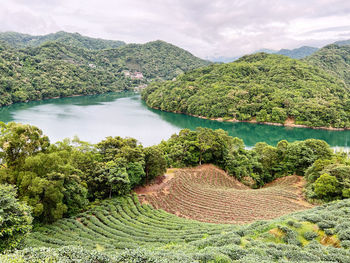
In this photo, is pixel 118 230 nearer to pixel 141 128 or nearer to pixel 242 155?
pixel 242 155

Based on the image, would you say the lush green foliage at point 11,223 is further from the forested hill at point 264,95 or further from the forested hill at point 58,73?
the forested hill at point 58,73

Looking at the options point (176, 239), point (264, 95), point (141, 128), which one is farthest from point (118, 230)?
point (264, 95)

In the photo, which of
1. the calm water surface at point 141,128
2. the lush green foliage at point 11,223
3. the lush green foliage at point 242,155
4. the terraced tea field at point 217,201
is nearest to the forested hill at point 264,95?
the calm water surface at point 141,128

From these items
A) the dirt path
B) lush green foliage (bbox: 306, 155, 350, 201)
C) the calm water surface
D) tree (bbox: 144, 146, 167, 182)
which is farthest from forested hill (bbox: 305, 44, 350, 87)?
tree (bbox: 144, 146, 167, 182)

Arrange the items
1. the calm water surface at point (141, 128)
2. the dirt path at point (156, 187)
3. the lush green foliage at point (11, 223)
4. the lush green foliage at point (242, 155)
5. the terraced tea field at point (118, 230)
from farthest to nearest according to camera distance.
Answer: the calm water surface at point (141, 128), the lush green foliage at point (242, 155), the dirt path at point (156, 187), the terraced tea field at point (118, 230), the lush green foliage at point (11, 223)

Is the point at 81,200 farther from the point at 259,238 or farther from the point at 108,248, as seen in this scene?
the point at 259,238

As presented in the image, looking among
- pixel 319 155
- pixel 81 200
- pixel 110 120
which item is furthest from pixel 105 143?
pixel 110 120
